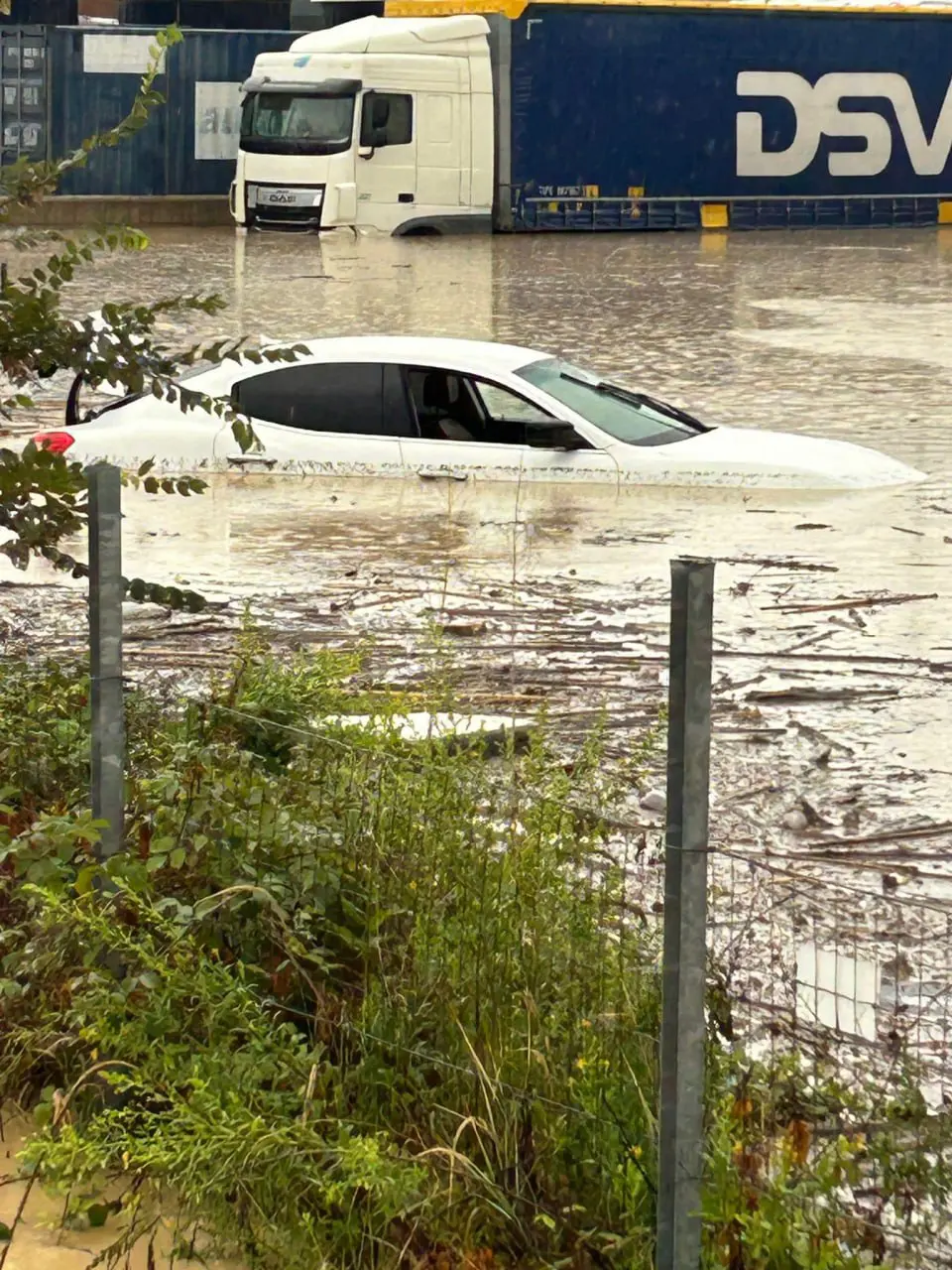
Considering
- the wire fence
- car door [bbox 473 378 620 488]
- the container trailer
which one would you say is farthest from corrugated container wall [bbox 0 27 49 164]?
the wire fence

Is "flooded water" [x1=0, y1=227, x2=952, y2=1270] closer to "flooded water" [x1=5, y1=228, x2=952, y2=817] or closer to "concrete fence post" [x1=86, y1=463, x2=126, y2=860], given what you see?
"flooded water" [x1=5, y1=228, x2=952, y2=817]

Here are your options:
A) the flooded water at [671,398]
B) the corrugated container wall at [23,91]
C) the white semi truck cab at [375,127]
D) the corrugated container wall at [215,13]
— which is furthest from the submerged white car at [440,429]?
the corrugated container wall at [215,13]

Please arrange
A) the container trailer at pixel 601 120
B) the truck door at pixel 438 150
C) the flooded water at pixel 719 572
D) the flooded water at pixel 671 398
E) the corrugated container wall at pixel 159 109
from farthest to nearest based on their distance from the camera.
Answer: the corrugated container wall at pixel 159 109 < the truck door at pixel 438 150 < the container trailer at pixel 601 120 < the flooded water at pixel 671 398 < the flooded water at pixel 719 572

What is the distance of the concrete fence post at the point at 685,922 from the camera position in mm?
3693

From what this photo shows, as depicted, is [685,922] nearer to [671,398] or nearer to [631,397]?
[631,397]

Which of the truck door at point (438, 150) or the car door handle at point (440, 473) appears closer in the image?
the car door handle at point (440, 473)

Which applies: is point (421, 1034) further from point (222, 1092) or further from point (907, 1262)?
point (907, 1262)

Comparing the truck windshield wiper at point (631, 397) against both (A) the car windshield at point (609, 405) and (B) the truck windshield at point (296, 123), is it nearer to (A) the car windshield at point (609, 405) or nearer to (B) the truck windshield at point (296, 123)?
(A) the car windshield at point (609, 405)

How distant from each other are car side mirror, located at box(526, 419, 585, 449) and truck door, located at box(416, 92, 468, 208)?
2318 cm

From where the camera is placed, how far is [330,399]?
1406 centimetres

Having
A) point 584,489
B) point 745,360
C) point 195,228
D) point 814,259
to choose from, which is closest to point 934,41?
point 814,259

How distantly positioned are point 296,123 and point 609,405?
2307 cm

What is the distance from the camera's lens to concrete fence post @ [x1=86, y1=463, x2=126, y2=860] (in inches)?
191

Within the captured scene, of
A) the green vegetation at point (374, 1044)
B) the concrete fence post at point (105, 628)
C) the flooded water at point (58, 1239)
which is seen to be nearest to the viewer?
the green vegetation at point (374, 1044)
